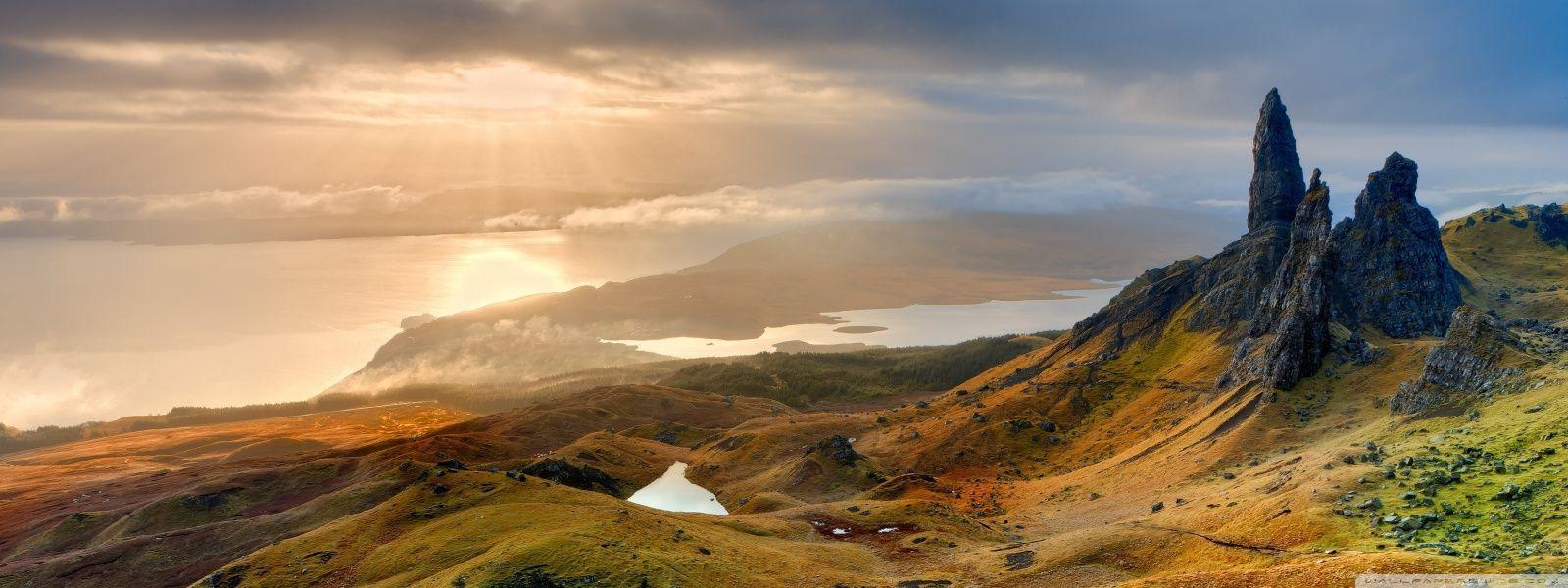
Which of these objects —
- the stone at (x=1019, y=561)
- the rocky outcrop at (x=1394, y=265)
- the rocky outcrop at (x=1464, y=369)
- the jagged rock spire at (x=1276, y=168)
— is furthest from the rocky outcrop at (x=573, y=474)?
the jagged rock spire at (x=1276, y=168)

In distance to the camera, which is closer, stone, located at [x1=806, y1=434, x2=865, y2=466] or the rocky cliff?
the rocky cliff

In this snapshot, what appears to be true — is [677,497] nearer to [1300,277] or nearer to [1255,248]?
[1300,277]

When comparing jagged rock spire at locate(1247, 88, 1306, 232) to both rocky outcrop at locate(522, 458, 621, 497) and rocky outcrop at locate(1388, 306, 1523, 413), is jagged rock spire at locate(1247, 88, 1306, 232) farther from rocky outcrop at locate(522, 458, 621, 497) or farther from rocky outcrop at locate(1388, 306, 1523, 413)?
rocky outcrop at locate(522, 458, 621, 497)

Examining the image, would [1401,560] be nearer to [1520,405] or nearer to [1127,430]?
[1520,405]

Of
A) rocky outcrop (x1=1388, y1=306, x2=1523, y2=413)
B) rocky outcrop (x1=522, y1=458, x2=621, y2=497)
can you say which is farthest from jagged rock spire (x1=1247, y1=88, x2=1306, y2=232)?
rocky outcrop (x1=522, y1=458, x2=621, y2=497)

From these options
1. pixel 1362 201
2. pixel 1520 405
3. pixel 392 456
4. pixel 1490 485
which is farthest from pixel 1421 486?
pixel 392 456

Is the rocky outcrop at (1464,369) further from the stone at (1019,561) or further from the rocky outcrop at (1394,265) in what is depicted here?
the rocky outcrop at (1394,265)

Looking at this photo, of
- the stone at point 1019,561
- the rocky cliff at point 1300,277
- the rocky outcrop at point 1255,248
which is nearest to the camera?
the stone at point 1019,561
